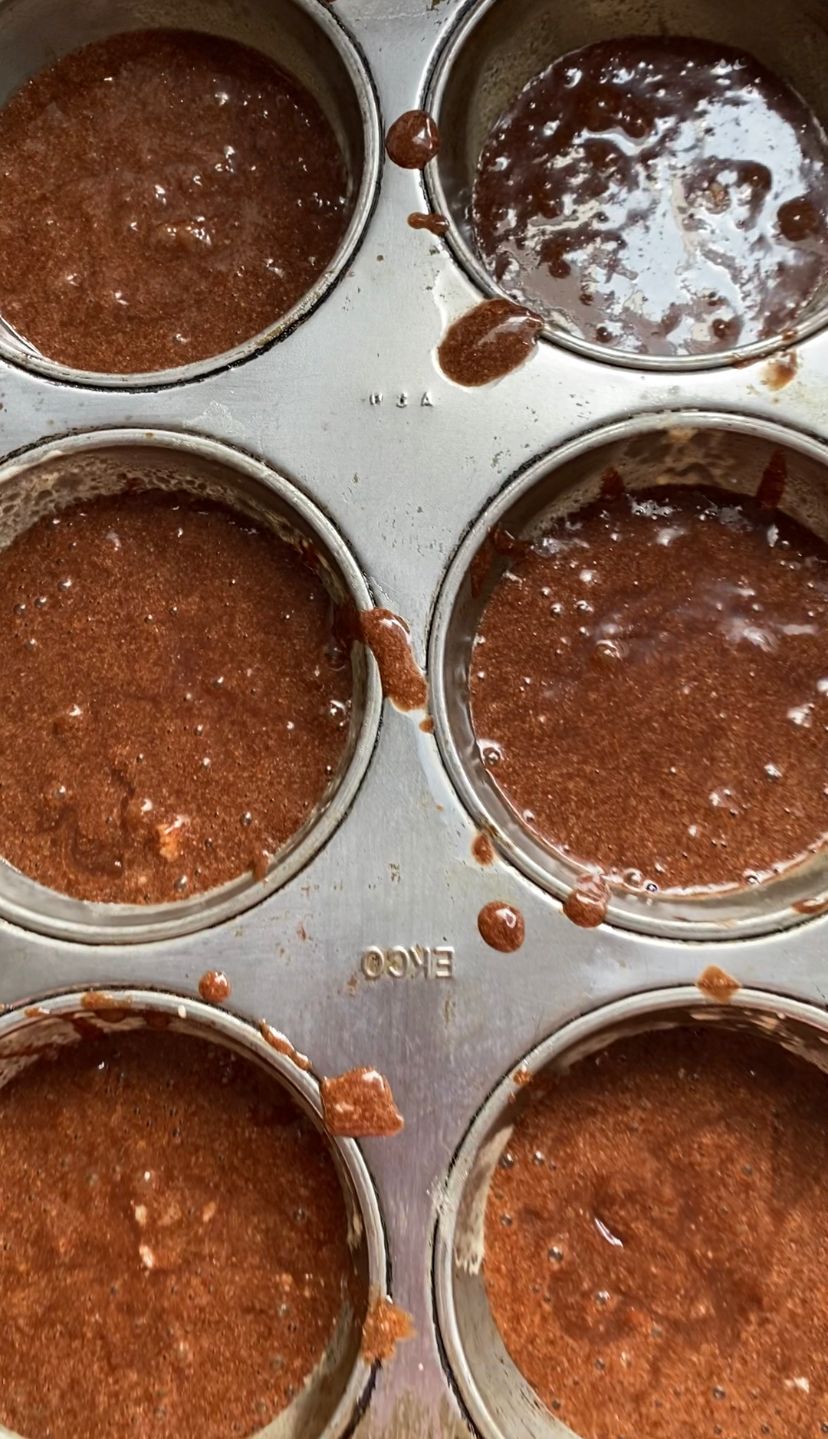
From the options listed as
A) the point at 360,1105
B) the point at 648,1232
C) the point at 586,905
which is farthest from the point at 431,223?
the point at 648,1232

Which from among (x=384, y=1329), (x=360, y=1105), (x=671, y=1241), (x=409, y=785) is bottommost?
(x=384, y=1329)

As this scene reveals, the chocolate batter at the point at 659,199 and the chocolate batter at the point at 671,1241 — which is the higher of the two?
the chocolate batter at the point at 659,199

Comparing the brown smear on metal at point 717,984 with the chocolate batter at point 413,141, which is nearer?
the brown smear on metal at point 717,984

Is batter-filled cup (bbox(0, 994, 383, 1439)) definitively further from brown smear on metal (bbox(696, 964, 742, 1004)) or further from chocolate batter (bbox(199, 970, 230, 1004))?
brown smear on metal (bbox(696, 964, 742, 1004))

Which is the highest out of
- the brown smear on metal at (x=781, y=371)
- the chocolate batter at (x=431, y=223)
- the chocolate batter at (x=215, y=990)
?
the chocolate batter at (x=431, y=223)

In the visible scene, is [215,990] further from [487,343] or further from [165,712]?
[487,343]

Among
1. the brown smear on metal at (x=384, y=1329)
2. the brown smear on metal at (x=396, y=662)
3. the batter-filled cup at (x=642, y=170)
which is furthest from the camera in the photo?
the batter-filled cup at (x=642, y=170)

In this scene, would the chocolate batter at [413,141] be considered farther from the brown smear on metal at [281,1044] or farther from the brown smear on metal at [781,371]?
the brown smear on metal at [281,1044]

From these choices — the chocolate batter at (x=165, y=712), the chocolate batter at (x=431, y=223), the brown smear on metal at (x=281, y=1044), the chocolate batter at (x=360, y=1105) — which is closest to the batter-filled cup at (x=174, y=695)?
the chocolate batter at (x=165, y=712)
